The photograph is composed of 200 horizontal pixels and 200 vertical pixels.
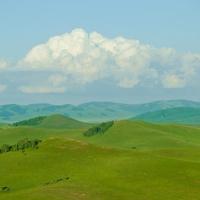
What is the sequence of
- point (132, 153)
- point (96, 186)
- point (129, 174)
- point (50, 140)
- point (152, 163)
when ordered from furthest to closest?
point (50, 140) < point (132, 153) < point (152, 163) < point (129, 174) < point (96, 186)

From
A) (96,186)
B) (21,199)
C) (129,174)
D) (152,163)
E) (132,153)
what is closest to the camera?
(21,199)

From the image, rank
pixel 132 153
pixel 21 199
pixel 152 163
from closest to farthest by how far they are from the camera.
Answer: pixel 21 199 < pixel 152 163 < pixel 132 153

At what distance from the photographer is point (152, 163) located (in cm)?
9831

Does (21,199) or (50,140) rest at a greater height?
(50,140)

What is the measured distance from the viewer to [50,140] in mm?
121312

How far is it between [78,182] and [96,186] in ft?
11.2

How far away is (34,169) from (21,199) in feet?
94.9

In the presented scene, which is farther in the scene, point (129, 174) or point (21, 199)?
point (129, 174)

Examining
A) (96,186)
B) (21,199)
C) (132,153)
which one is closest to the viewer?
(21,199)

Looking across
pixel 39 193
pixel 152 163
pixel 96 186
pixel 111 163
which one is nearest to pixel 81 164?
pixel 111 163

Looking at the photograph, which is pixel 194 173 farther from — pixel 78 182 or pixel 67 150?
pixel 67 150

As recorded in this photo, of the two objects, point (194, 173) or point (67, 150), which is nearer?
point (194, 173)

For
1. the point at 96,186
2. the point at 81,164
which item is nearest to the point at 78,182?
the point at 96,186

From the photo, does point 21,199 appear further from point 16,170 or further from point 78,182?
point 16,170
